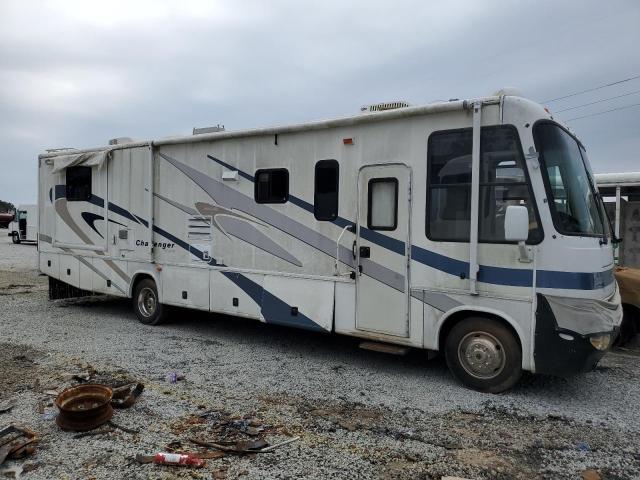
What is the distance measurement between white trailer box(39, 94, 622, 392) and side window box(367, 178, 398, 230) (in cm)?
2

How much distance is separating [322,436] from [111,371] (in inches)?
116

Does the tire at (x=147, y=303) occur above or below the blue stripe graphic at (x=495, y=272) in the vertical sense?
below

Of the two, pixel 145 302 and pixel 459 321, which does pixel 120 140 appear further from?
pixel 459 321

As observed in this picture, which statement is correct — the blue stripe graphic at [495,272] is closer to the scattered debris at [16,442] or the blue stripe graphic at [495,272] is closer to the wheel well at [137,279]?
the wheel well at [137,279]

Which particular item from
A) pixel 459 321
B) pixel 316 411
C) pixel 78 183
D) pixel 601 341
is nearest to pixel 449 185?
pixel 459 321

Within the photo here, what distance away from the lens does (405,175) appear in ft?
18.8

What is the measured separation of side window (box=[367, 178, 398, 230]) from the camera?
5805mm

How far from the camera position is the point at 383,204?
5898 mm

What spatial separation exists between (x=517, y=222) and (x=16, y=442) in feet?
15.2

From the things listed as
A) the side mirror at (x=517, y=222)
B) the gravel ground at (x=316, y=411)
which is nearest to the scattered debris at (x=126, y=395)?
the gravel ground at (x=316, y=411)

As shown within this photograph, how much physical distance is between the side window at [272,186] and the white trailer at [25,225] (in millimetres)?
26039

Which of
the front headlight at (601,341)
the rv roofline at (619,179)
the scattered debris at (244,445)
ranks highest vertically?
the rv roofline at (619,179)

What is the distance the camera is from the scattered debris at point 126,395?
4.79m

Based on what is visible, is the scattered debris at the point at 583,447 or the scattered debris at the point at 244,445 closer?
the scattered debris at the point at 244,445
